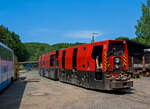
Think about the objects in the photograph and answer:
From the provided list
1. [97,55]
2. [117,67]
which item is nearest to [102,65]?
[117,67]

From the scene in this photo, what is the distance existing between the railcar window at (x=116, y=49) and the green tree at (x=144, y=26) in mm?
39150

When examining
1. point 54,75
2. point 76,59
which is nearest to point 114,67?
point 76,59

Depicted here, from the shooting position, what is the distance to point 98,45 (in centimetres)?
1394

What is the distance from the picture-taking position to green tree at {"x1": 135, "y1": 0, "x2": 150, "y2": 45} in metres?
51.1

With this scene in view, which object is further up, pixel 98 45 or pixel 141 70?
pixel 98 45

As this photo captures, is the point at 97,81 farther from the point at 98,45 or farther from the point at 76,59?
the point at 76,59

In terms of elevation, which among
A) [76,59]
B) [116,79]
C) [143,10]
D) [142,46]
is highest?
[143,10]

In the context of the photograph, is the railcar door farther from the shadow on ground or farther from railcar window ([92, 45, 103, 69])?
the shadow on ground

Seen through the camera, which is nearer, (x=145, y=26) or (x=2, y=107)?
(x=2, y=107)

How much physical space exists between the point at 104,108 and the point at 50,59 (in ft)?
58.1

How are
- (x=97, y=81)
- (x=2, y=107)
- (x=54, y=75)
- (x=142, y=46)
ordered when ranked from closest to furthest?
(x=2, y=107) < (x=97, y=81) < (x=54, y=75) < (x=142, y=46)

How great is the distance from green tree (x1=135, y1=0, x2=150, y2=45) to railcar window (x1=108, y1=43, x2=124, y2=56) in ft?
128

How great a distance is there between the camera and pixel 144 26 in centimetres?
5166

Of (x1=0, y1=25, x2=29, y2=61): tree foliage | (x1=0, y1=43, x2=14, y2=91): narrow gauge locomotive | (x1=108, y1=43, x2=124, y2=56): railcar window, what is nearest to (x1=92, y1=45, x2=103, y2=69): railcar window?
(x1=108, y1=43, x2=124, y2=56): railcar window
